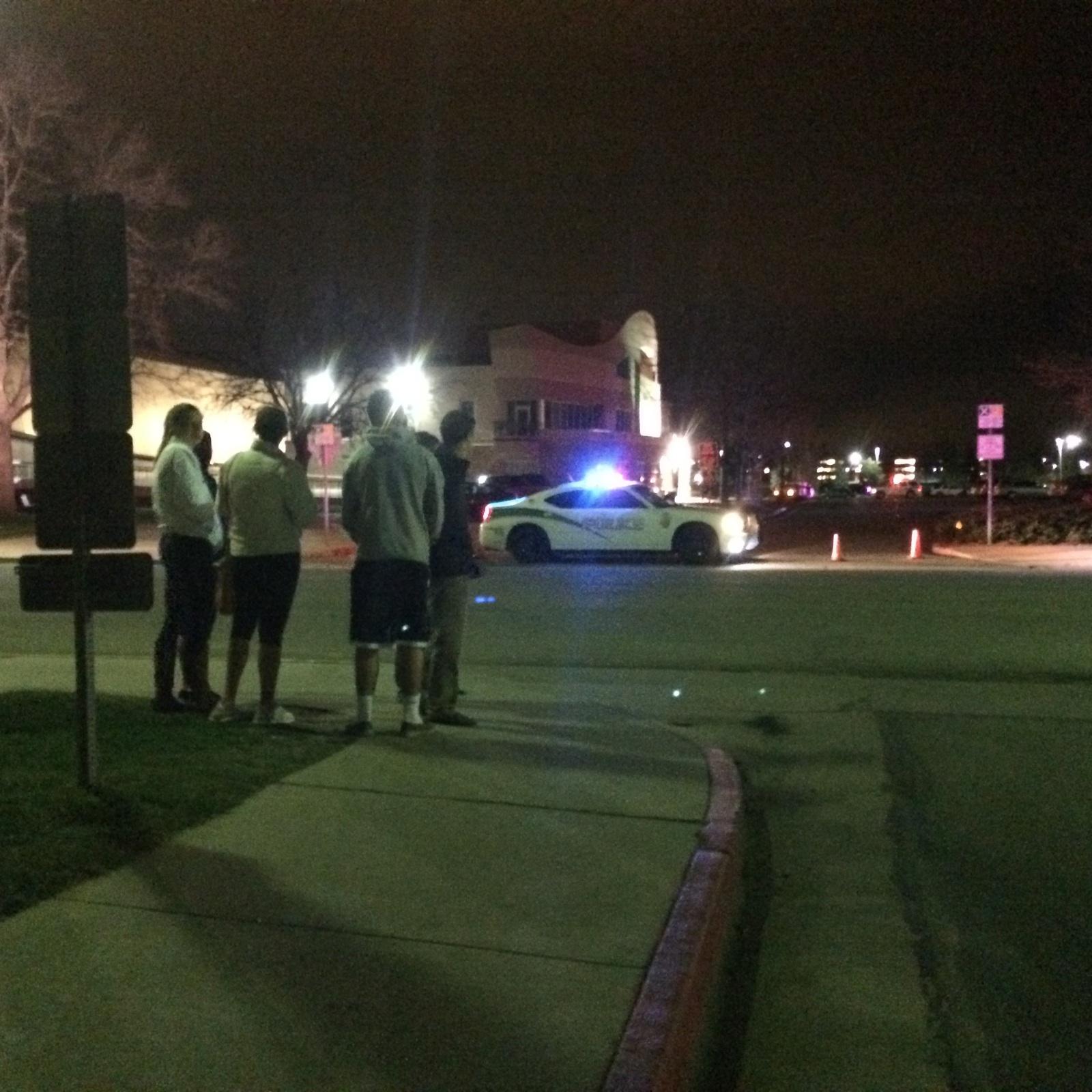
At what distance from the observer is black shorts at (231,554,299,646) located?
8.25m

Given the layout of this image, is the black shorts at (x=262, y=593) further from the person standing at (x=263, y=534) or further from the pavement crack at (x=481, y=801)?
the pavement crack at (x=481, y=801)

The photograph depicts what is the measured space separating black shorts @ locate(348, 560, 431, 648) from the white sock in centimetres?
34

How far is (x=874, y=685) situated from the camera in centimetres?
1175

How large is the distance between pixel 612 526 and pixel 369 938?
20974mm

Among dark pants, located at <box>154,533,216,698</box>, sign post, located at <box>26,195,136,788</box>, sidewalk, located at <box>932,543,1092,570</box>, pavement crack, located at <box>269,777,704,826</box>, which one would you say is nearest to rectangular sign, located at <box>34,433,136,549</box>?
sign post, located at <box>26,195,136,788</box>

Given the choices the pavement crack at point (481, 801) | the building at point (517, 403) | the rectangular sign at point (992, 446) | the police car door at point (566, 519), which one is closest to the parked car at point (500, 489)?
the police car door at point (566, 519)

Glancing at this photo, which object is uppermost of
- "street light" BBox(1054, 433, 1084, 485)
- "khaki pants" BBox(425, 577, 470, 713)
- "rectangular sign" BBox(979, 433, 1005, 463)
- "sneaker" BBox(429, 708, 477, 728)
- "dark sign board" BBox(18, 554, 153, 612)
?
"street light" BBox(1054, 433, 1084, 485)

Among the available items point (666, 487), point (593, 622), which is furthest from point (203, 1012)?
point (666, 487)

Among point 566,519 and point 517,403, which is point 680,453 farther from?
point 566,519

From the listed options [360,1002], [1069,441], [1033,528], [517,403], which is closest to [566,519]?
[1033,528]

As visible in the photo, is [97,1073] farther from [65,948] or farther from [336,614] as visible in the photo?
[336,614]

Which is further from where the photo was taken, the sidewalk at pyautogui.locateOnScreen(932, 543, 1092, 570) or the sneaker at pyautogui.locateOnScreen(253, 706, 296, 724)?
the sidewalk at pyautogui.locateOnScreen(932, 543, 1092, 570)

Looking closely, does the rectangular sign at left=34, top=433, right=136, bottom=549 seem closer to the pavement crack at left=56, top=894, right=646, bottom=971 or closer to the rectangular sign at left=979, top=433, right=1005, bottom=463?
the pavement crack at left=56, top=894, right=646, bottom=971

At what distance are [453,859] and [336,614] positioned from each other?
10.7m
